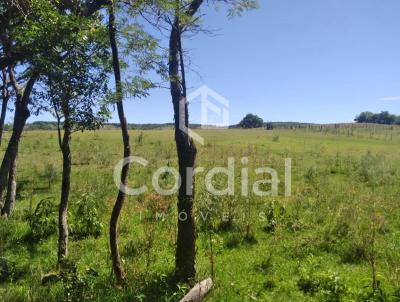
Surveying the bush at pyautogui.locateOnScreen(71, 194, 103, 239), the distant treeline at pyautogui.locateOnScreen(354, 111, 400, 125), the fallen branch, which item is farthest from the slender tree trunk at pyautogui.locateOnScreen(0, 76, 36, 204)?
the distant treeline at pyautogui.locateOnScreen(354, 111, 400, 125)

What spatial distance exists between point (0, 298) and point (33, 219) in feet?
13.2

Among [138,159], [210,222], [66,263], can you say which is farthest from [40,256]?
[138,159]

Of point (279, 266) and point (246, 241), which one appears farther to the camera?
point (246, 241)

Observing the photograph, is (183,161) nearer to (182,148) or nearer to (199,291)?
(182,148)

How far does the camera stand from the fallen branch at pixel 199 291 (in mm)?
7466

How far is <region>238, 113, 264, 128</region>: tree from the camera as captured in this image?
393 ft

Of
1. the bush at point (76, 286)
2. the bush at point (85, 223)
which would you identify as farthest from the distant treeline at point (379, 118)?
the bush at point (76, 286)

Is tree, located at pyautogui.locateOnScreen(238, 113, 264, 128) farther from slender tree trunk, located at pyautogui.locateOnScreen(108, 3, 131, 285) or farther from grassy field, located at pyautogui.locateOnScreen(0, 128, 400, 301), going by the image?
slender tree trunk, located at pyautogui.locateOnScreen(108, 3, 131, 285)

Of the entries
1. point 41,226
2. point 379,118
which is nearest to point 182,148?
point 41,226

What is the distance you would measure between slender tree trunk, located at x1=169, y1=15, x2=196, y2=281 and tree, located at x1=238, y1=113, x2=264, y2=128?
111 m

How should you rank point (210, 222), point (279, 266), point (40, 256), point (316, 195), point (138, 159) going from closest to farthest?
point (279, 266) → point (40, 256) → point (210, 222) → point (316, 195) → point (138, 159)

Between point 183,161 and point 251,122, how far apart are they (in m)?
114

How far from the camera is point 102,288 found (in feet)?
26.8

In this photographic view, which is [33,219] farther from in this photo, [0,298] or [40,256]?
[0,298]
